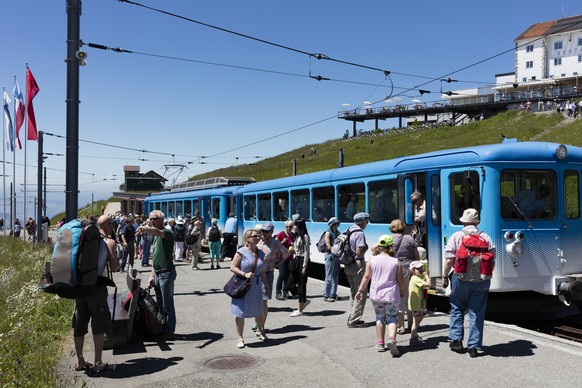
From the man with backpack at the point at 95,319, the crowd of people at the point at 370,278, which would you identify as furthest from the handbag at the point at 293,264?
the man with backpack at the point at 95,319

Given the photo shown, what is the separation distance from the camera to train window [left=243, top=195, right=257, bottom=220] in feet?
67.4

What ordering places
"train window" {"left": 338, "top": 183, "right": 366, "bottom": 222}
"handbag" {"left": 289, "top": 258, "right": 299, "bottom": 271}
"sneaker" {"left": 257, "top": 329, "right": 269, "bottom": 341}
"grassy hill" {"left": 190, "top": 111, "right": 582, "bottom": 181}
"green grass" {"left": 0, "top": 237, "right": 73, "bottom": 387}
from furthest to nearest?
1. "grassy hill" {"left": 190, "top": 111, "right": 582, "bottom": 181}
2. "train window" {"left": 338, "top": 183, "right": 366, "bottom": 222}
3. "handbag" {"left": 289, "top": 258, "right": 299, "bottom": 271}
4. "sneaker" {"left": 257, "top": 329, "right": 269, "bottom": 341}
5. "green grass" {"left": 0, "top": 237, "right": 73, "bottom": 387}

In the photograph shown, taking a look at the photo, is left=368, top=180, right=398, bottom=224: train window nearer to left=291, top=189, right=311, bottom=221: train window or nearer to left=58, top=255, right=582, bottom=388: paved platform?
left=58, top=255, right=582, bottom=388: paved platform

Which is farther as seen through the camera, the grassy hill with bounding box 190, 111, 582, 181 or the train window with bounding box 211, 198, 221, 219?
the grassy hill with bounding box 190, 111, 582, 181

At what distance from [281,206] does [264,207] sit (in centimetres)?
158

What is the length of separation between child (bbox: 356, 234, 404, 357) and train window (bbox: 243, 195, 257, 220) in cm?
1344

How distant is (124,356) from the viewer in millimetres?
7238

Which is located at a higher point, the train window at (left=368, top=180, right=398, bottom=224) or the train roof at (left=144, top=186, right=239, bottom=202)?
the train roof at (left=144, top=186, right=239, bottom=202)

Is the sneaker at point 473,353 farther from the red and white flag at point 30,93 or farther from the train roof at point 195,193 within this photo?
the red and white flag at point 30,93

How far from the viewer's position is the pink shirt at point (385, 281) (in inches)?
275

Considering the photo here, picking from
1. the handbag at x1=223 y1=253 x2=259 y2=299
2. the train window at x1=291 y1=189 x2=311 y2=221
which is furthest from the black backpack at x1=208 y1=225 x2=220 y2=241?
the handbag at x1=223 y1=253 x2=259 y2=299

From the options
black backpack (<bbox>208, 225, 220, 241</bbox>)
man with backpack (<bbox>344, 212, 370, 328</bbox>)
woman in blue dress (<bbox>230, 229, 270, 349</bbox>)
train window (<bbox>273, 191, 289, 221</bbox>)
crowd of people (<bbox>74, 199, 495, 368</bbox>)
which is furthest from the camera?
train window (<bbox>273, 191, 289, 221</bbox>)

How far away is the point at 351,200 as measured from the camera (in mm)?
13844

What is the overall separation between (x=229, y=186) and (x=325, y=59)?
12.4m
